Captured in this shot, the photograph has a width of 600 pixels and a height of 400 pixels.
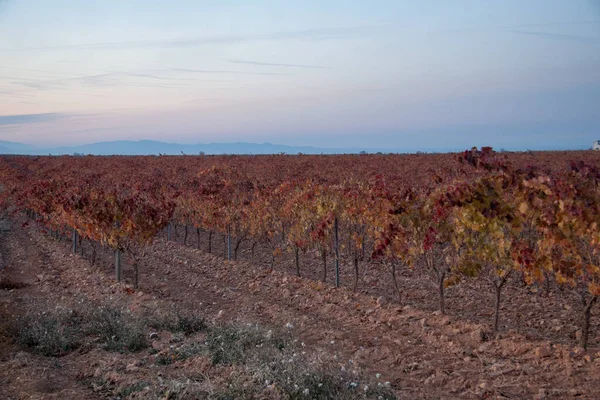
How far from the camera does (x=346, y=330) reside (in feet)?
23.4

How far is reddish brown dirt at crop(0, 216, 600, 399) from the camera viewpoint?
5.11 metres

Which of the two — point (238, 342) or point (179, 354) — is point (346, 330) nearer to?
point (238, 342)

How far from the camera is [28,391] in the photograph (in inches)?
190

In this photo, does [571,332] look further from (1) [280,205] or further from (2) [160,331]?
(1) [280,205]

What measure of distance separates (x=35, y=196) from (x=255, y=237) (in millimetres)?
6959

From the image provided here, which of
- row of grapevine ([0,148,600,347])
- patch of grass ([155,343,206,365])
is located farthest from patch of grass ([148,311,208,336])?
row of grapevine ([0,148,600,347])

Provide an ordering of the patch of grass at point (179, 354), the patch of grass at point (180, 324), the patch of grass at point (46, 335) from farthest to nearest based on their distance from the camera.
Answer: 1. the patch of grass at point (180, 324)
2. the patch of grass at point (46, 335)
3. the patch of grass at point (179, 354)

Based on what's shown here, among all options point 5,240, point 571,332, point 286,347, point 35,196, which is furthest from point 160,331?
point 5,240

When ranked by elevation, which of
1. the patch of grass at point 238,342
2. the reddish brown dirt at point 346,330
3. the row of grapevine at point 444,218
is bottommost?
the reddish brown dirt at point 346,330

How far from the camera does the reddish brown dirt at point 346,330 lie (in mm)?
5113

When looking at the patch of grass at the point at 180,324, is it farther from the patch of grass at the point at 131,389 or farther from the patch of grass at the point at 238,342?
the patch of grass at the point at 131,389

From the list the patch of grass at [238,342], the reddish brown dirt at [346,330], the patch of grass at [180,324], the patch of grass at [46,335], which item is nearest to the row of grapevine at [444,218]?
the reddish brown dirt at [346,330]

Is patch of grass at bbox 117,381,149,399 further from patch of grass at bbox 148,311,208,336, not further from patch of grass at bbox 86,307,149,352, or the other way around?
patch of grass at bbox 148,311,208,336

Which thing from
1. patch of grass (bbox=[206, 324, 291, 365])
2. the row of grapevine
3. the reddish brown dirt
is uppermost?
the row of grapevine
